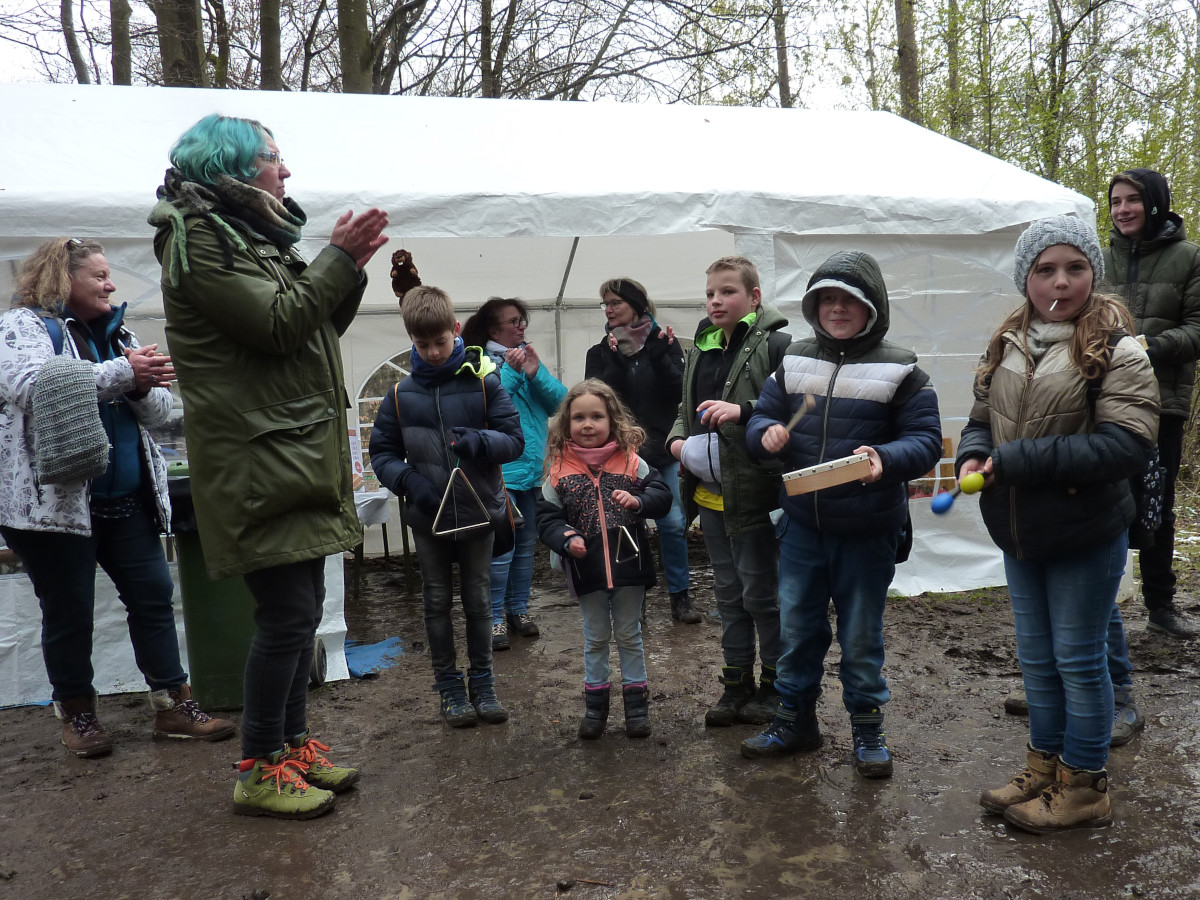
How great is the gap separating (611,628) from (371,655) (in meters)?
1.86

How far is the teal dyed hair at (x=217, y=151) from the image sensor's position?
2.69 m

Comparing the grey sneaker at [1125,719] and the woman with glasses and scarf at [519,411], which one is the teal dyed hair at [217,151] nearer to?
the woman with glasses and scarf at [519,411]

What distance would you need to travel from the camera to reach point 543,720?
3.90 meters

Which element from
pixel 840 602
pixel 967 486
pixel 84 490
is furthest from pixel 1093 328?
pixel 84 490

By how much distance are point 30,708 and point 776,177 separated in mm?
4551

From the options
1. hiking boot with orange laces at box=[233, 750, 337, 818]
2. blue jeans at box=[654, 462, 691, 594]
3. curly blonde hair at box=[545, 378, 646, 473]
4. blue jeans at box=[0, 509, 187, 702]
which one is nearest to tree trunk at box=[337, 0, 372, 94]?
blue jeans at box=[654, 462, 691, 594]

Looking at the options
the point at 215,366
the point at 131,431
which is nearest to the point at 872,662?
the point at 215,366

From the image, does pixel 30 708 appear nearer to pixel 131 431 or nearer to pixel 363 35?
pixel 131 431

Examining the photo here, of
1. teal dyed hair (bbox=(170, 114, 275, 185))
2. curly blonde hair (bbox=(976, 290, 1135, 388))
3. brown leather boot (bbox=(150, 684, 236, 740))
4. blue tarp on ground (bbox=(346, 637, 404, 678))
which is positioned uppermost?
teal dyed hair (bbox=(170, 114, 275, 185))

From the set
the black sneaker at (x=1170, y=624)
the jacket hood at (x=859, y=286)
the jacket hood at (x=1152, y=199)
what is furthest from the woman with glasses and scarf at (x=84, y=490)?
the black sneaker at (x=1170, y=624)

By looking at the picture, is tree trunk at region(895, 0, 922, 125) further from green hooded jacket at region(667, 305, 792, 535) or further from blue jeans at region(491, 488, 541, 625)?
green hooded jacket at region(667, 305, 792, 535)

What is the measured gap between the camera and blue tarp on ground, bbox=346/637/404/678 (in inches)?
185

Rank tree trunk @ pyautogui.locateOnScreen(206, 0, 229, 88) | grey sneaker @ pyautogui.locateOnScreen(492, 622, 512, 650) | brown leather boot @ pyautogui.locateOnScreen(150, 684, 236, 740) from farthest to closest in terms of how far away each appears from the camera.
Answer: tree trunk @ pyautogui.locateOnScreen(206, 0, 229, 88) < grey sneaker @ pyautogui.locateOnScreen(492, 622, 512, 650) < brown leather boot @ pyautogui.locateOnScreen(150, 684, 236, 740)

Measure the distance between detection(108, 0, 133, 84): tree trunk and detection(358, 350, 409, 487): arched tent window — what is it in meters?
6.70
